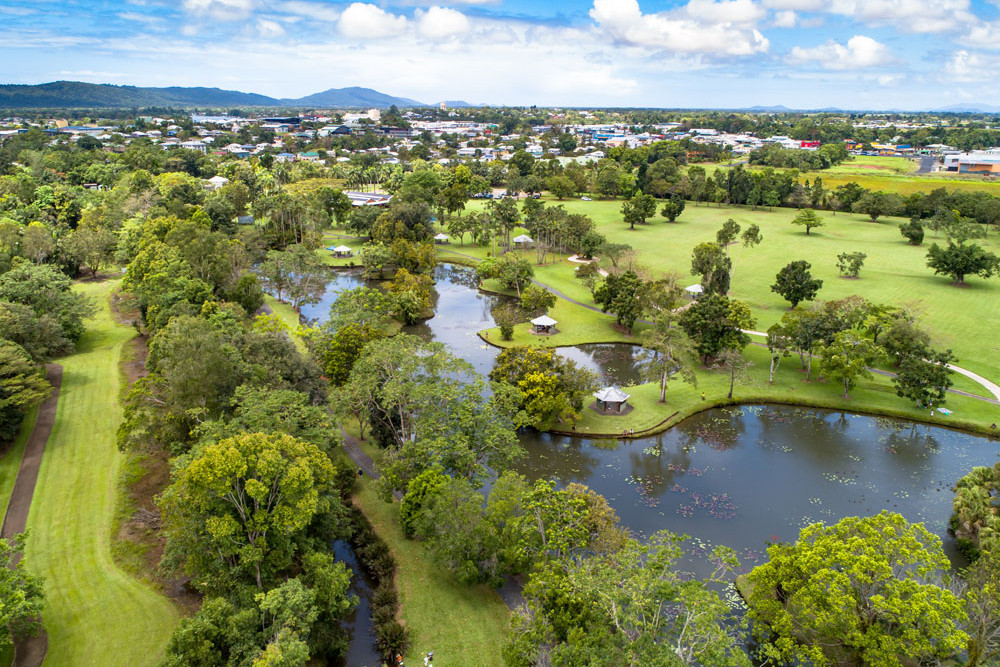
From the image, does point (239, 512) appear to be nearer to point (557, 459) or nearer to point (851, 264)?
point (557, 459)

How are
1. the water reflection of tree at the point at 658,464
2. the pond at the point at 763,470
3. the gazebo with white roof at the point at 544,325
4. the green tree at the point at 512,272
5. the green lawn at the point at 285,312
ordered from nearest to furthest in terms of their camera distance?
the pond at the point at 763,470
the water reflection of tree at the point at 658,464
the gazebo with white roof at the point at 544,325
the green lawn at the point at 285,312
the green tree at the point at 512,272

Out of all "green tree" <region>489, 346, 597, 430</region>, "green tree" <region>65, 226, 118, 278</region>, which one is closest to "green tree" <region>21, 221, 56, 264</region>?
"green tree" <region>65, 226, 118, 278</region>

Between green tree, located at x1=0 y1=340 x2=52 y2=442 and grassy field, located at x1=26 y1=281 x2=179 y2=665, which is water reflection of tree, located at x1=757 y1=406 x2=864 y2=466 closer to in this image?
grassy field, located at x1=26 y1=281 x2=179 y2=665

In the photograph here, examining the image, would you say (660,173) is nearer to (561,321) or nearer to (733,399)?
(561,321)

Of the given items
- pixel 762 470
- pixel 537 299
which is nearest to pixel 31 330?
pixel 537 299

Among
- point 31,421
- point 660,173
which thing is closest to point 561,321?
point 31,421

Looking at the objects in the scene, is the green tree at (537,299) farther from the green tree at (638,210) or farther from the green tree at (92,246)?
the green tree at (92,246)

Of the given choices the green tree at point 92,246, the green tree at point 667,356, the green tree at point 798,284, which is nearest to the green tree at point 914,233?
the green tree at point 798,284
